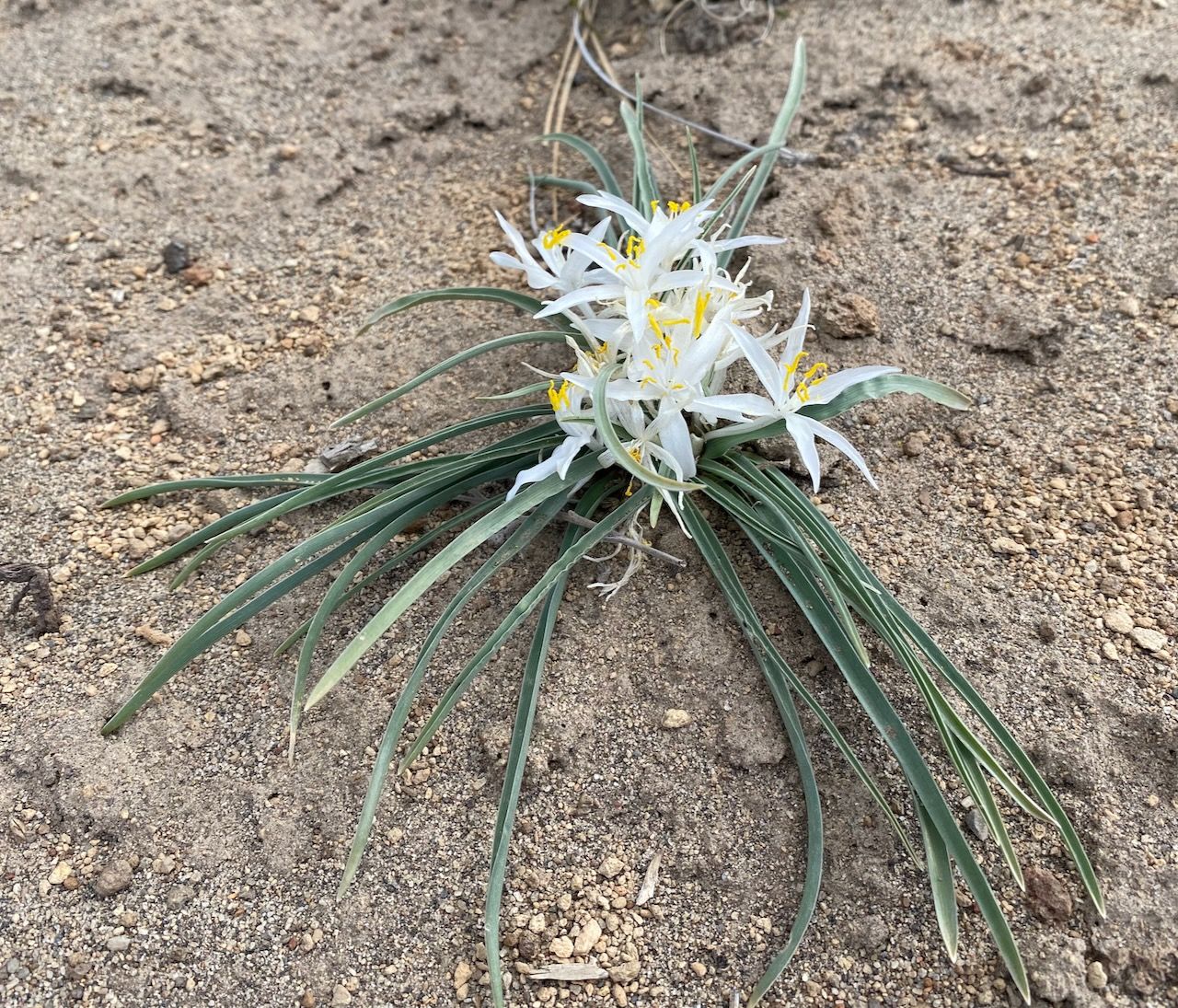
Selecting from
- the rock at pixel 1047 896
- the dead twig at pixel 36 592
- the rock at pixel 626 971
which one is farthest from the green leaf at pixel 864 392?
the dead twig at pixel 36 592

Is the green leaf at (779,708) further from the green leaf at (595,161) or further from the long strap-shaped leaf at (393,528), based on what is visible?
the green leaf at (595,161)

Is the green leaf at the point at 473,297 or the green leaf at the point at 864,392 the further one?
the green leaf at the point at 473,297

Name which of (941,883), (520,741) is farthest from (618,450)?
(941,883)

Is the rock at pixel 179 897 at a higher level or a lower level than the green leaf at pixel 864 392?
lower

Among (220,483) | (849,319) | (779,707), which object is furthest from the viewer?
(849,319)

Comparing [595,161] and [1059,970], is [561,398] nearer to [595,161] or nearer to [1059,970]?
[595,161]

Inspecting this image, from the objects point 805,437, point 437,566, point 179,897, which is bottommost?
point 179,897
